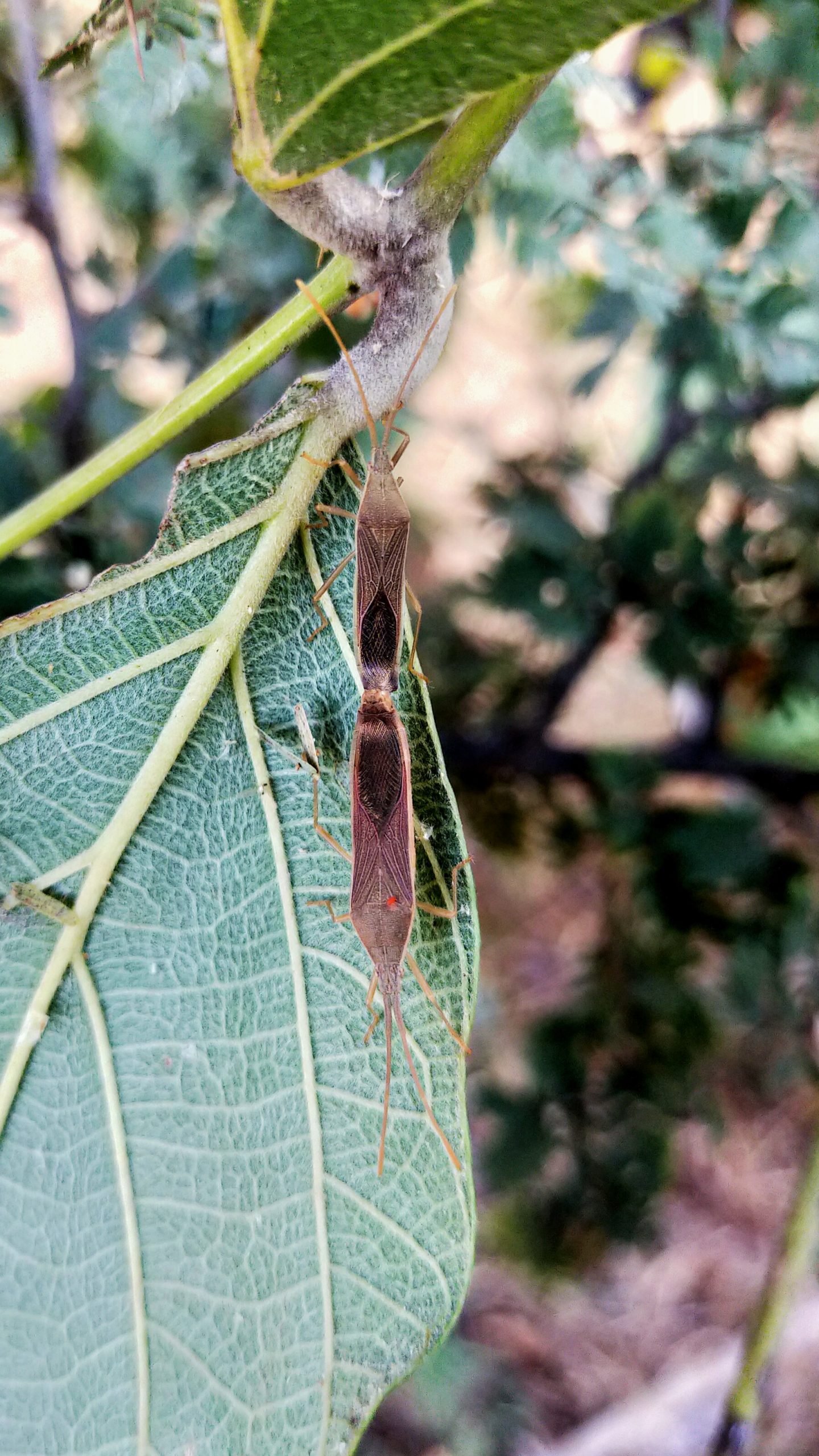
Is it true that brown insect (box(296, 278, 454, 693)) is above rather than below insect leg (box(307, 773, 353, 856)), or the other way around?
above

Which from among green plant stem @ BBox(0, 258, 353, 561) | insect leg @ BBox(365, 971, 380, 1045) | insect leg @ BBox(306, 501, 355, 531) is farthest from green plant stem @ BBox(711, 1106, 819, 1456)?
green plant stem @ BBox(0, 258, 353, 561)

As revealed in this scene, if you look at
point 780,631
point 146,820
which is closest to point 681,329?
point 780,631

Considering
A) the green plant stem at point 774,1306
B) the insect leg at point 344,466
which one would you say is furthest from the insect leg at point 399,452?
the green plant stem at point 774,1306

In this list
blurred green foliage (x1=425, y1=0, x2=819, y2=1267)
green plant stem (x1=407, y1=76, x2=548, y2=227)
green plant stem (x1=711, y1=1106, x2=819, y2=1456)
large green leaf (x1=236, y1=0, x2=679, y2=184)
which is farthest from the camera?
blurred green foliage (x1=425, y1=0, x2=819, y2=1267)

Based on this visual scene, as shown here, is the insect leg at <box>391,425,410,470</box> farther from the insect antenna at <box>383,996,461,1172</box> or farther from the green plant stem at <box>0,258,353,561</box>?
the insect antenna at <box>383,996,461,1172</box>

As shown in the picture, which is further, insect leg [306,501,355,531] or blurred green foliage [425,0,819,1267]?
blurred green foliage [425,0,819,1267]

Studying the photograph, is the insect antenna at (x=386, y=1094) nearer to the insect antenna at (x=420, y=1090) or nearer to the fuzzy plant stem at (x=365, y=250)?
the insect antenna at (x=420, y=1090)

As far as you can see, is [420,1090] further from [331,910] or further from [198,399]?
[198,399]
